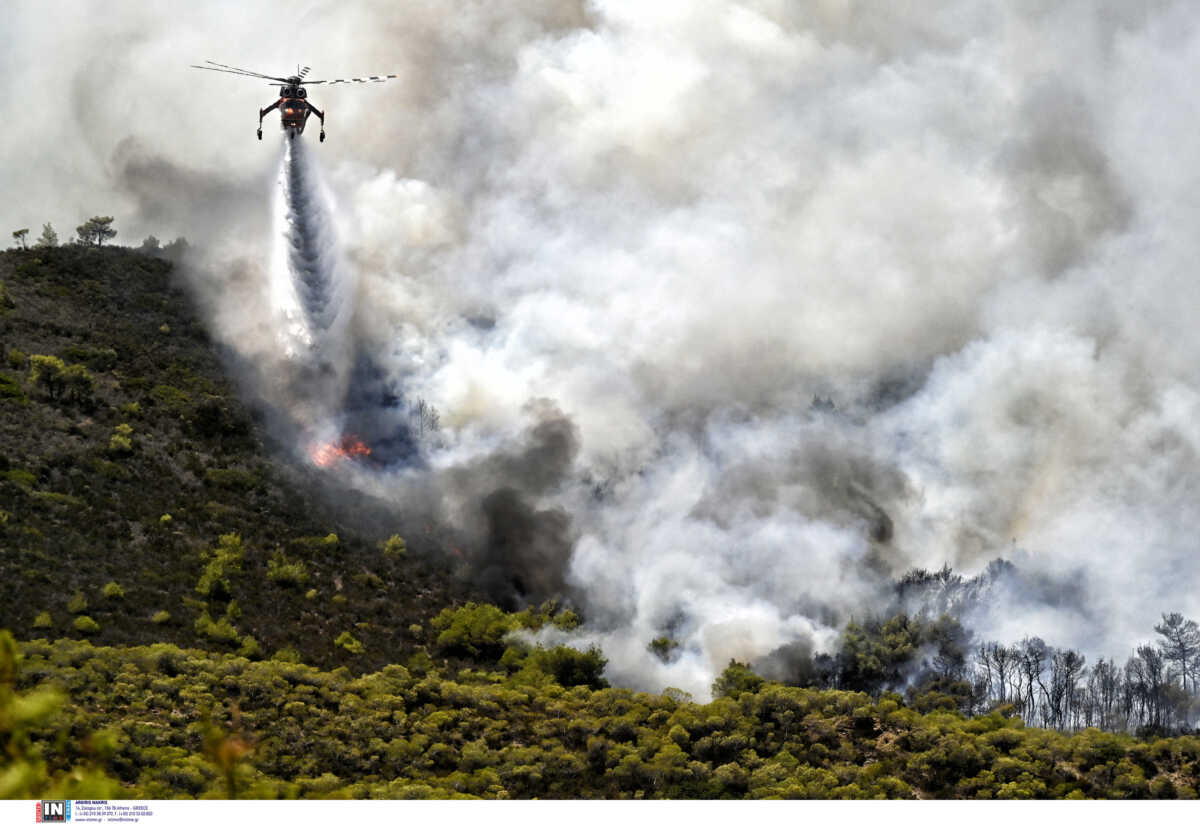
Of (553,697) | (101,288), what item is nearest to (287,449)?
(101,288)

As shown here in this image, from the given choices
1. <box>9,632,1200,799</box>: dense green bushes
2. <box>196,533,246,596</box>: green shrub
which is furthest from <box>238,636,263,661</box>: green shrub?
<box>196,533,246,596</box>: green shrub

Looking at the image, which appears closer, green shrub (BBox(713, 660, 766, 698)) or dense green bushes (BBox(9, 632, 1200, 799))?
dense green bushes (BBox(9, 632, 1200, 799))

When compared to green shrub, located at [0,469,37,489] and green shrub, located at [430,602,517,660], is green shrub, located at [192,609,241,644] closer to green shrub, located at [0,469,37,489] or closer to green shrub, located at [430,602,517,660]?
green shrub, located at [430,602,517,660]

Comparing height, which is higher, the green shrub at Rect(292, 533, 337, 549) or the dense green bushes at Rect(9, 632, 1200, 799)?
the green shrub at Rect(292, 533, 337, 549)

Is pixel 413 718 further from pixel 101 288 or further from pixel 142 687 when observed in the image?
pixel 101 288

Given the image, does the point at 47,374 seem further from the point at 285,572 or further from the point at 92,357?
the point at 285,572
